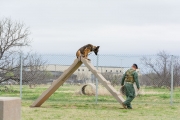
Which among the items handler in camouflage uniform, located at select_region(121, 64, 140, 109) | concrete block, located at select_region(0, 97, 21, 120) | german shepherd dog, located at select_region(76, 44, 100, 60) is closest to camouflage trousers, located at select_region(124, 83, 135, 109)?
handler in camouflage uniform, located at select_region(121, 64, 140, 109)

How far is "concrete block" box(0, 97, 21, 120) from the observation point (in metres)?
7.79

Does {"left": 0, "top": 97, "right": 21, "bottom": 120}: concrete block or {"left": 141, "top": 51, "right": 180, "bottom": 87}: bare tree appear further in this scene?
{"left": 141, "top": 51, "right": 180, "bottom": 87}: bare tree

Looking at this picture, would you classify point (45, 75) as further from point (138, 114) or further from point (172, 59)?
point (138, 114)

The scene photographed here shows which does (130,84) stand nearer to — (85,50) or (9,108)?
(85,50)

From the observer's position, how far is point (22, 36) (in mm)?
25359

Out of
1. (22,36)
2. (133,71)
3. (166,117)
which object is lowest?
(166,117)

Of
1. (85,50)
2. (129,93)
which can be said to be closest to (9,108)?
(129,93)

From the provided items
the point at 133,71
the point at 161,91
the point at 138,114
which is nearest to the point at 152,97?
the point at 161,91

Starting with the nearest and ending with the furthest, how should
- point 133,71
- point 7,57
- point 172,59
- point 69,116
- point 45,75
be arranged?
point 69,116 → point 133,71 → point 172,59 → point 45,75 → point 7,57

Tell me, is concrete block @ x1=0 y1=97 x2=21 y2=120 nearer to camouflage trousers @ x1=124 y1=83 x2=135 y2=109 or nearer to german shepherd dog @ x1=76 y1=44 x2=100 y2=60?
camouflage trousers @ x1=124 y1=83 x2=135 y2=109

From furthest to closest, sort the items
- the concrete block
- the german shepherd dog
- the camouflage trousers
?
the german shepherd dog → the camouflage trousers → the concrete block

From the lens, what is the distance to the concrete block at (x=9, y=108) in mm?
7789

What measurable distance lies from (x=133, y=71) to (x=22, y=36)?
11.2m

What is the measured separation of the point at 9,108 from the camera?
7.93 metres
